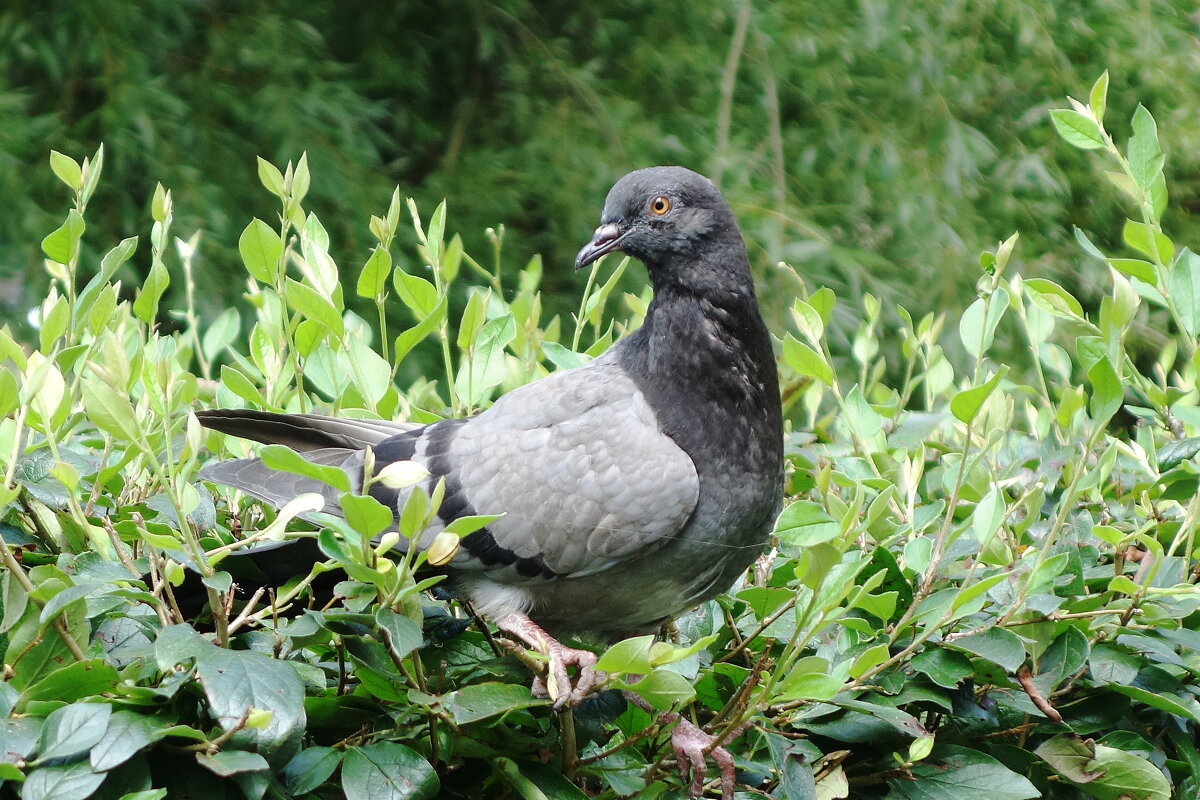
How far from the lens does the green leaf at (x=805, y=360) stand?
1963 millimetres

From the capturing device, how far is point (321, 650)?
5.68 ft

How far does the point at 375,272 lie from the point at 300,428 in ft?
1.04

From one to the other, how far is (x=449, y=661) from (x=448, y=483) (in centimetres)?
40

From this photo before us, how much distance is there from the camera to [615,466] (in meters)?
2.11

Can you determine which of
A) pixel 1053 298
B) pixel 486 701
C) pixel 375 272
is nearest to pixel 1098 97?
pixel 1053 298

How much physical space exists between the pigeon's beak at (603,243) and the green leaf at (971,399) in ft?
3.20

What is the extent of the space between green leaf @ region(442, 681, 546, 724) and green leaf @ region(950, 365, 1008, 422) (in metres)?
0.63

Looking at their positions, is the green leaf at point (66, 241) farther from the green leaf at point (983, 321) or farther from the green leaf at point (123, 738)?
the green leaf at point (983, 321)

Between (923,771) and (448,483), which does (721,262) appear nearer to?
(448,483)

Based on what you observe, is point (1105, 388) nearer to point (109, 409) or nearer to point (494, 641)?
point (494, 641)

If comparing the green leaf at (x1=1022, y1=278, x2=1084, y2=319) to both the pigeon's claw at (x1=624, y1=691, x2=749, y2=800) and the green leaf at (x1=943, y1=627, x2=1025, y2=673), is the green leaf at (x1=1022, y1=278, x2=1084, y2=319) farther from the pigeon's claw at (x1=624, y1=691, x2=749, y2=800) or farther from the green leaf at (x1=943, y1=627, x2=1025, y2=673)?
the pigeon's claw at (x1=624, y1=691, x2=749, y2=800)

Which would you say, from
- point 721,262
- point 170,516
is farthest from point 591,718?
point 721,262

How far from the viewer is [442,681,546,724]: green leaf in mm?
1496

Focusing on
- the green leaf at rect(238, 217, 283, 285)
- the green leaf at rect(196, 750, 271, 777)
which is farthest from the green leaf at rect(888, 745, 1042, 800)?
the green leaf at rect(238, 217, 283, 285)
